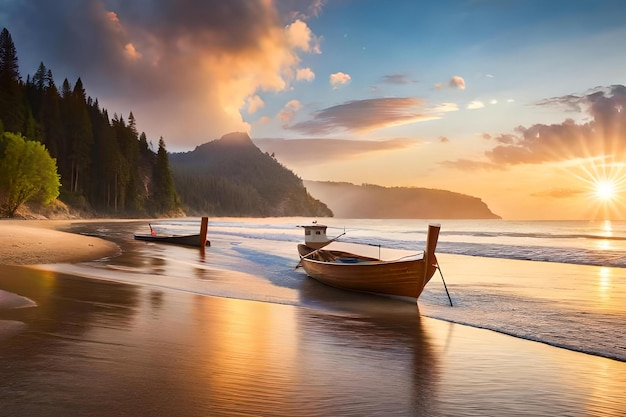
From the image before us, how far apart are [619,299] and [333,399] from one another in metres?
15.9

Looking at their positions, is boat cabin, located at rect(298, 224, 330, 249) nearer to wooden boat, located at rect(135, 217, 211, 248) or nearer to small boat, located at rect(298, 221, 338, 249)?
small boat, located at rect(298, 221, 338, 249)

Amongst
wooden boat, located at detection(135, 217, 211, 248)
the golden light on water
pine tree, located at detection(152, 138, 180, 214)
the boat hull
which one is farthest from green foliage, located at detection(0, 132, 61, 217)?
the golden light on water

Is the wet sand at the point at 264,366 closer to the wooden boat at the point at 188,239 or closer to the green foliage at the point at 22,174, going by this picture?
the wooden boat at the point at 188,239

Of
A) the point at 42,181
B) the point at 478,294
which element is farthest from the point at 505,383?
the point at 42,181

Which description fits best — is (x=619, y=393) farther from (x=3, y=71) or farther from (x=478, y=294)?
(x=3, y=71)

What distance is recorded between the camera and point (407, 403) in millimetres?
5844

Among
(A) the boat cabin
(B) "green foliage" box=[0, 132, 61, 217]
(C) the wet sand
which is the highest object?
(B) "green foliage" box=[0, 132, 61, 217]

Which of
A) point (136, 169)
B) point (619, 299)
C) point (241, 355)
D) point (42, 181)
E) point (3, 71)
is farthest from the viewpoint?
point (136, 169)

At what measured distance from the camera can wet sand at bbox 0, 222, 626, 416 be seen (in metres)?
5.39

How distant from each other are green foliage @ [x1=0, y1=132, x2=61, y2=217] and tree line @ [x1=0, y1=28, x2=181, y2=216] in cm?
2105

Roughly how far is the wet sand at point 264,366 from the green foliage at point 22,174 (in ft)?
245

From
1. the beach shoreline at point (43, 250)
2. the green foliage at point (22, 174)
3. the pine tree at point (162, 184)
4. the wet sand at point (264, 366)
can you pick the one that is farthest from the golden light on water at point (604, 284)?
the pine tree at point (162, 184)

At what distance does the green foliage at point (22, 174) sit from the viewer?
74.2 meters

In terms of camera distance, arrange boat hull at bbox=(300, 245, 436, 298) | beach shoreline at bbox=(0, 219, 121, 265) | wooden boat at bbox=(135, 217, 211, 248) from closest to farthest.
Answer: boat hull at bbox=(300, 245, 436, 298)
beach shoreline at bbox=(0, 219, 121, 265)
wooden boat at bbox=(135, 217, 211, 248)
